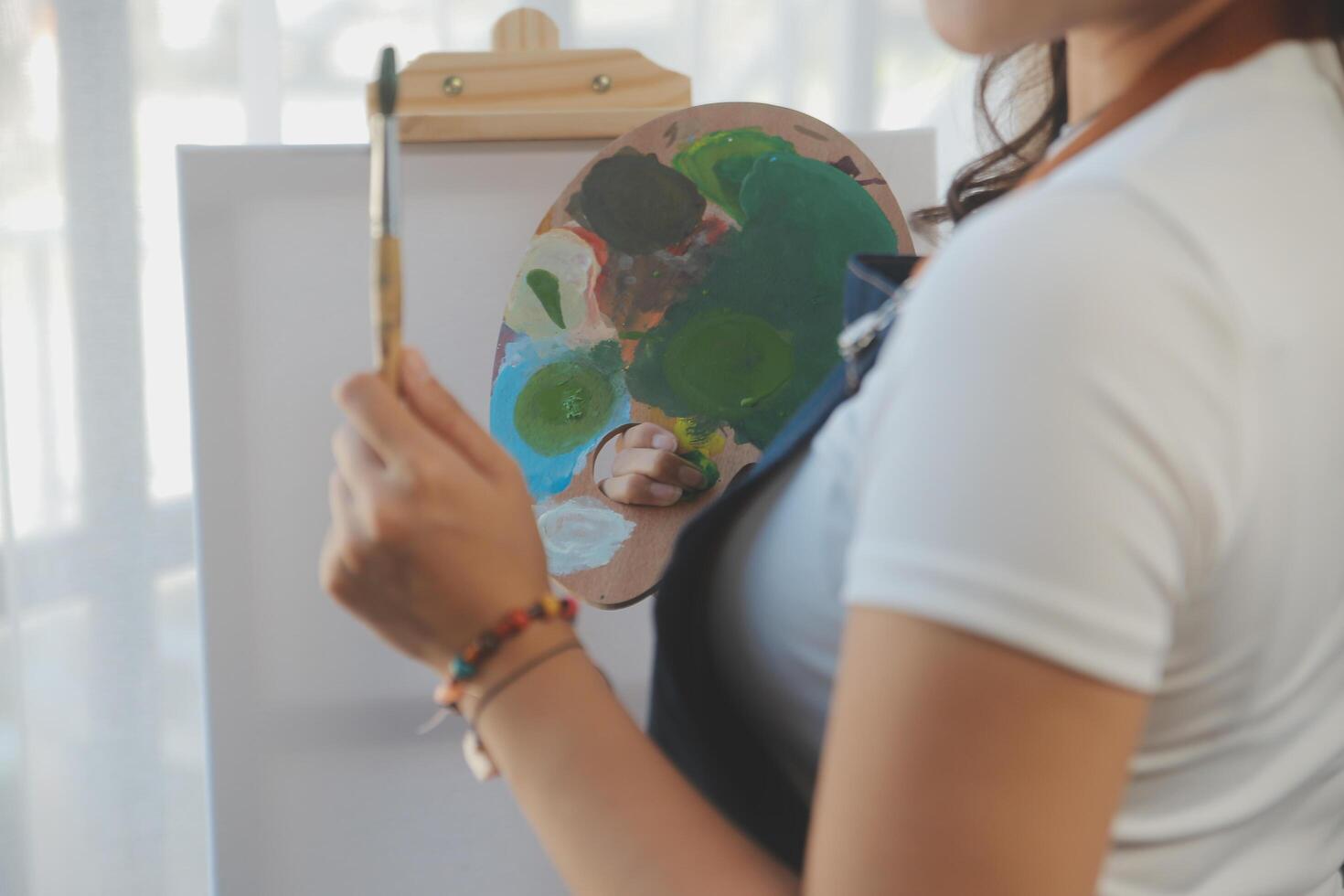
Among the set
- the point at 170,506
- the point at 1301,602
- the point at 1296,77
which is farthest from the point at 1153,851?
the point at 170,506

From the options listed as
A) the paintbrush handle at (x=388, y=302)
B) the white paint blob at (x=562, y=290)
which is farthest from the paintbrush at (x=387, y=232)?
the white paint blob at (x=562, y=290)

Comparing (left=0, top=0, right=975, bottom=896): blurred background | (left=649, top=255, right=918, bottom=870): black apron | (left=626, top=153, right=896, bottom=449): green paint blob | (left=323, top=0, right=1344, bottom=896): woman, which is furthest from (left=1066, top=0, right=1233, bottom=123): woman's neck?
(left=0, top=0, right=975, bottom=896): blurred background

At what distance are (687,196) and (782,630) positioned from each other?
533 millimetres

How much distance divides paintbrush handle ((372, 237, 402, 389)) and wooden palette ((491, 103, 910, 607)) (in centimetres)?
43

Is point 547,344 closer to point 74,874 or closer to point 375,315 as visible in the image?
point 375,315

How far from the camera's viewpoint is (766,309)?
3.04 ft

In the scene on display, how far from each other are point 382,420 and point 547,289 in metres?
0.48

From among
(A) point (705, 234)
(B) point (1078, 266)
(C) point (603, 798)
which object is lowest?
(C) point (603, 798)

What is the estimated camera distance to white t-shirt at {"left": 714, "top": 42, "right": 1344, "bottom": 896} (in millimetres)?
312

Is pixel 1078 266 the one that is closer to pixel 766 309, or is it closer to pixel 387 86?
pixel 387 86

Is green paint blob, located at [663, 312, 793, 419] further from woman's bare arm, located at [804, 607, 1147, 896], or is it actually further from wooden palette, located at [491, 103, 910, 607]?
woman's bare arm, located at [804, 607, 1147, 896]

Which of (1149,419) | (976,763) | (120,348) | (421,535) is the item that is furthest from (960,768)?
(120,348)

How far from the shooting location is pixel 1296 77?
0.39 metres

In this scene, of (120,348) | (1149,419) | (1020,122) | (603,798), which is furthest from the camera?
(120,348)
